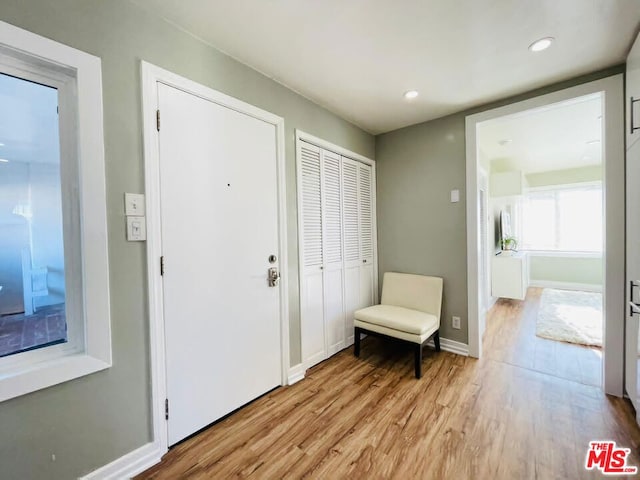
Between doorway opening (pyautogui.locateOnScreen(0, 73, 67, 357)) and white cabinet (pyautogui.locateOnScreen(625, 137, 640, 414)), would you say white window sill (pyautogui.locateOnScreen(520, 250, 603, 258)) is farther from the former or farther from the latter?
doorway opening (pyautogui.locateOnScreen(0, 73, 67, 357))

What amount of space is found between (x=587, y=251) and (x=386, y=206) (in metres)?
5.14

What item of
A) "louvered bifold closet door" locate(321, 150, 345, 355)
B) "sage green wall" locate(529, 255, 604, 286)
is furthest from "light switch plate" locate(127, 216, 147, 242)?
"sage green wall" locate(529, 255, 604, 286)

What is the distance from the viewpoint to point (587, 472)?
53.9 inches

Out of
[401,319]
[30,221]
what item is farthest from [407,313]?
[30,221]

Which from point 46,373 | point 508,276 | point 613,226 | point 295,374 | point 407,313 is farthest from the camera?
point 508,276

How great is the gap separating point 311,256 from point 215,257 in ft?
3.08

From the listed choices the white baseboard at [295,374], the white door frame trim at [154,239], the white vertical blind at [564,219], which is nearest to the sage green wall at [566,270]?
the white vertical blind at [564,219]

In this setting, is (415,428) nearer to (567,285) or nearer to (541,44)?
(541,44)

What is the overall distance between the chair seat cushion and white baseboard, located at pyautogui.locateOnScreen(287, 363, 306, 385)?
741 mm

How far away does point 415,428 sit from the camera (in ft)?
5.62

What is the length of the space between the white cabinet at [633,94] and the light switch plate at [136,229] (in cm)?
→ 292

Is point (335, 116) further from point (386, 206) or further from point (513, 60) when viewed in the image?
point (513, 60)

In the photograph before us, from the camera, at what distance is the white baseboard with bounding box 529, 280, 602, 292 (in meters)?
5.29

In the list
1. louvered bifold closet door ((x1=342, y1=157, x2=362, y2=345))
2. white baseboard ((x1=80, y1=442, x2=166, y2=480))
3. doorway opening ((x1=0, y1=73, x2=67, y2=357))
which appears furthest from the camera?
louvered bifold closet door ((x1=342, y1=157, x2=362, y2=345))
